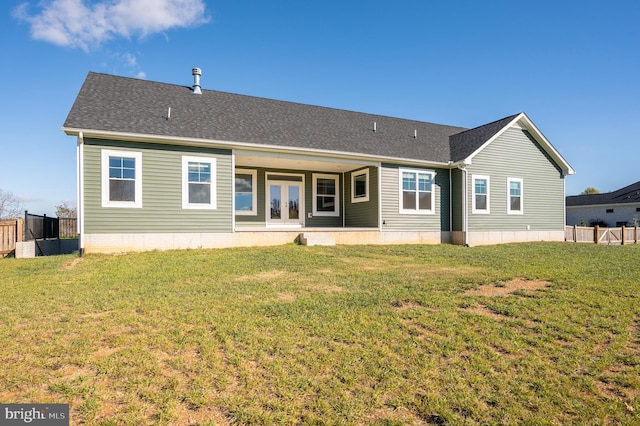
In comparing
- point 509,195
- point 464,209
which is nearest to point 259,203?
point 464,209

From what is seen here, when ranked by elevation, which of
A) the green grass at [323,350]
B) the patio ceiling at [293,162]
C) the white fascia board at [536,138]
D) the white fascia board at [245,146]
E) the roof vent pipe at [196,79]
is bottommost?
the green grass at [323,350]

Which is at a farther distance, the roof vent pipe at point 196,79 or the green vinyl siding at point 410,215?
the roof vent pipe at point 196,79

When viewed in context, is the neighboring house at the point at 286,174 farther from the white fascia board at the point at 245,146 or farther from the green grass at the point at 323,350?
the green grass at the point at 323,350

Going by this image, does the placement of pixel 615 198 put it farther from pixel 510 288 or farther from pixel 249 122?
pixel 510 288

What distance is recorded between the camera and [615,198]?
33.5 metres

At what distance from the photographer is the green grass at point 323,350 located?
2803 millimetres

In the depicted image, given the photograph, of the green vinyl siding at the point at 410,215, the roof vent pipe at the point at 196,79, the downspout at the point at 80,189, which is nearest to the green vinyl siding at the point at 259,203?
the roof vent pipe at the point at 196,79

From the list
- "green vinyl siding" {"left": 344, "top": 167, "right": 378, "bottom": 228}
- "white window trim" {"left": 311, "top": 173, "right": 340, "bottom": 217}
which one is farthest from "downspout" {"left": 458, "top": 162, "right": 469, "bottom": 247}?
"white window trim" {"left": 311, "top": 173, "right": 340, "bottom": 217}

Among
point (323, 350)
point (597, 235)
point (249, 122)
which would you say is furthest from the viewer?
point (597, 235)

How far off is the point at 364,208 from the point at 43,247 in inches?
502

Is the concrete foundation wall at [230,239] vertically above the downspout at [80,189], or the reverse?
the downspout at [80,189]

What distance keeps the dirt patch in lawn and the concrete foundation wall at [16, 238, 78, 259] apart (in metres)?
13.4

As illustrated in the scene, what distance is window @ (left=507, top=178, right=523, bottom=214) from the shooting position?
17.1m

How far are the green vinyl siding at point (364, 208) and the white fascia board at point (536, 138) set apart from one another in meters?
3.97
